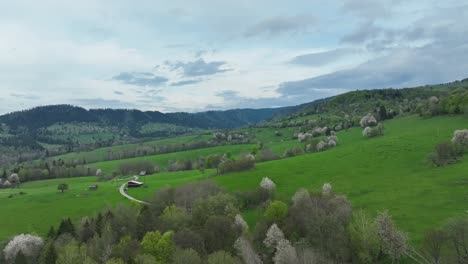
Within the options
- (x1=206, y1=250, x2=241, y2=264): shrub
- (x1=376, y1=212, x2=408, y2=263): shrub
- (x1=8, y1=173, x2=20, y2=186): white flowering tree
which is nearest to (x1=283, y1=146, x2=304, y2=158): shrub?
(x1=376, y1=212, x2=408, y2=263): shrub

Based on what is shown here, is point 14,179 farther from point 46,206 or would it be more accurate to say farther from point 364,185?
point 364,185

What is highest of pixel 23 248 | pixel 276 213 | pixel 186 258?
pixel 276 213

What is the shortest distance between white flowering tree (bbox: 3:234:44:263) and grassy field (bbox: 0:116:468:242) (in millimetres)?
14791

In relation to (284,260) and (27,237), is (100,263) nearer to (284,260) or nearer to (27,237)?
(27,237)

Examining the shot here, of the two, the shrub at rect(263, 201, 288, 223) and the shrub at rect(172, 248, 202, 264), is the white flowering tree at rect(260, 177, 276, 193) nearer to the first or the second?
the shrub at rect(263, 201, 288, 223)

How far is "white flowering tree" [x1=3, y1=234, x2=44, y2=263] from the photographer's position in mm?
72000

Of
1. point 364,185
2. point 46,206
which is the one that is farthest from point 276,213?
point 46,206

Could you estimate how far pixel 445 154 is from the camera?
10100 centimetres

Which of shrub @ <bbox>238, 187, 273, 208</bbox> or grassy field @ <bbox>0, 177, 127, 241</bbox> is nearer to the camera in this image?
shrub @ <bbox>238, 187, 273, 208</bbox>

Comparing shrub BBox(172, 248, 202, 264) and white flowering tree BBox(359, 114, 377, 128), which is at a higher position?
white flowering tree BBox(359, 114, 377, 128)

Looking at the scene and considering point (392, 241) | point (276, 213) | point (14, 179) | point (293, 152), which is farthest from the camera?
point (14, 179)

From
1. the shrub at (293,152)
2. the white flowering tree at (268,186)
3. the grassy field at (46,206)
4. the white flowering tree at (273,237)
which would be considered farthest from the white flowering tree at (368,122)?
the white flowering tree at (273,237)

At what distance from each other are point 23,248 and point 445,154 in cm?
10708

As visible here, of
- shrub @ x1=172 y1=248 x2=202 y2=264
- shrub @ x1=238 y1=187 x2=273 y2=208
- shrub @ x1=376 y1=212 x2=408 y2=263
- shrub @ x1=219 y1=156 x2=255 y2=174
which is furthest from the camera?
shrub @ x1=219 y1=156 x2=255 y2=174
